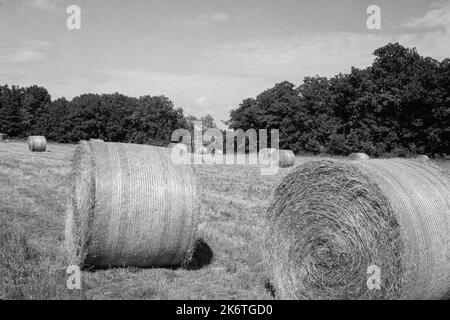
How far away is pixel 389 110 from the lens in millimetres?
45844

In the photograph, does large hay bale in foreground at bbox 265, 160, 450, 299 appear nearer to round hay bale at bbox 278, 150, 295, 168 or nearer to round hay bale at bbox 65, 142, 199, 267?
round hay bale at bbox 65, 142, 199, 267

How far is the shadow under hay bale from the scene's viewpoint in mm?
7738

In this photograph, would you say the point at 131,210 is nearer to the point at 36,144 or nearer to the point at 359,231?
the point at 359,231

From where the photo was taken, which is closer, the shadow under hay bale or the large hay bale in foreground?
the large hay bale in foreground

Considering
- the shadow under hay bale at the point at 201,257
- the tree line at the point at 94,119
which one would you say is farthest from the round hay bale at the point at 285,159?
the tree line at the point at 94,119

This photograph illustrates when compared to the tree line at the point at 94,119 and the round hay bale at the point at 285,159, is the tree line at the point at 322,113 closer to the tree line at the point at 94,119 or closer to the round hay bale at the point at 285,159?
the tree line at the point at 94,119

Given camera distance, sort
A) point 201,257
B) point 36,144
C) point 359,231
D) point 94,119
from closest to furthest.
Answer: point 359,231
point 201,257
point 36,144
point 94,119

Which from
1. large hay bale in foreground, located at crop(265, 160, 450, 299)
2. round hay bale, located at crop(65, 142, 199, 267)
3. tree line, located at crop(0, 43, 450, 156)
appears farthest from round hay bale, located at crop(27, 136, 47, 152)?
large hay bale in foreground, located at crop(265, 160, 450, 299)

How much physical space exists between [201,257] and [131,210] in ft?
6.16

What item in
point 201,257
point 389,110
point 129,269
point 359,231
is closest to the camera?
point 359,231

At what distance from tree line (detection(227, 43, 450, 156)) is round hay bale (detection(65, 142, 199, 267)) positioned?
3791cm

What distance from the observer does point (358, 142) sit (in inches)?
1788

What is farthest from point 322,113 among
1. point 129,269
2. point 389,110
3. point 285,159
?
point 129,269
